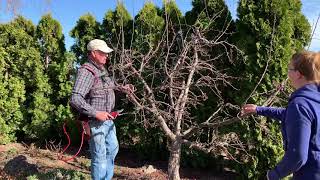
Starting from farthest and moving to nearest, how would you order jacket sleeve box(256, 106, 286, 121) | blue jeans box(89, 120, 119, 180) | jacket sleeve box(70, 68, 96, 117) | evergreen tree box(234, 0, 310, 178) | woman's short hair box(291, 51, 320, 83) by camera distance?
1. evergreen tree box(234, 0, 310, 178)
2. blue jeans box(89, 120, 119, 180)
3. jacket sleeve box(70, 68, 96, 117)
4. jacket sleeve box(256, 106, 286, 121)
5. woman's short hair box(291, 51, 320, 83)

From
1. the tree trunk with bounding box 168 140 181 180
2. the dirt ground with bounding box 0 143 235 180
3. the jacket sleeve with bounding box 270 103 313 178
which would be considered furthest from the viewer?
the dirt ground with bounding box 0 143 235 180

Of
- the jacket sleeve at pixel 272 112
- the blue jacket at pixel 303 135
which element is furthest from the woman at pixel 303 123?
the jacket sleeve at pixel 272 112

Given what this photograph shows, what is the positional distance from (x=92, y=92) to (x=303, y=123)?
99.6 inches

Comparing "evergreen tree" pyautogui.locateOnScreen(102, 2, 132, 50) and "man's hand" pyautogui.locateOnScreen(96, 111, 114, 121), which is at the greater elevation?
"evergreen tree" pyautogui.locateOnScreen(102, 2, 132, 50)

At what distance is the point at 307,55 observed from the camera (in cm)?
286

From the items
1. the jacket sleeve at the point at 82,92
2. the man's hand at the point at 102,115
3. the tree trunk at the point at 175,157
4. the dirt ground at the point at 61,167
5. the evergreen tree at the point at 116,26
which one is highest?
the evergreen tree at the point at 116,26

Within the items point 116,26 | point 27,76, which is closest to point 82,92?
point 116,26

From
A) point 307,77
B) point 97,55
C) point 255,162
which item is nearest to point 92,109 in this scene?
point 97,55

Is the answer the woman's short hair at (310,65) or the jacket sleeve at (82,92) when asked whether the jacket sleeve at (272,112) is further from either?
the jacket sleeve at (82,92)

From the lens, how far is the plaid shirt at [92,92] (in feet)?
14.9

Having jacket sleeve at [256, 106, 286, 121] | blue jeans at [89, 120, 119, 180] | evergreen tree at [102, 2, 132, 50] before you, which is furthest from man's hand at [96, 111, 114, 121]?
evergreen tree at [102, 2, 132, 50]

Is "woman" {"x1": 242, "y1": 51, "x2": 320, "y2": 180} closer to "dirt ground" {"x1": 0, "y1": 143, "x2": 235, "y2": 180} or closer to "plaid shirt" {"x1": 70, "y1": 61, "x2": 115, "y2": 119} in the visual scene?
"plaid shirt" {"x1": 70, "y1": 61, "x2": 115, "y2": 119}

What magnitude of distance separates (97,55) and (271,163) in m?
3.22

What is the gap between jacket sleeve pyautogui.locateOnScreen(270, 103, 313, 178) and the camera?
2.73 m
